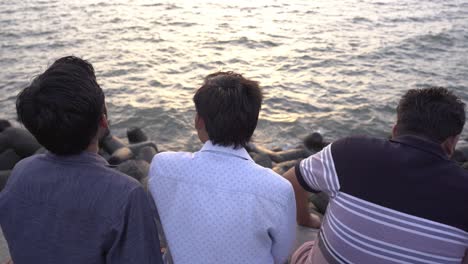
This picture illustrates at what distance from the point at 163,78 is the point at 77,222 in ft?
26.3

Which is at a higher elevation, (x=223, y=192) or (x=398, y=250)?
(x=223, y=192)

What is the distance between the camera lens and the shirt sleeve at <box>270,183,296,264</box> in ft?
6.75

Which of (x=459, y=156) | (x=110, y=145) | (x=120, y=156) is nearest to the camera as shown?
(x=120, y=156)

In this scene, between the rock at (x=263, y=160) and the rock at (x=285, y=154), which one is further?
the rock at (x=285, y=154)

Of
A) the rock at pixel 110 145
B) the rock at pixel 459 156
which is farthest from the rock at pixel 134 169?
the rock at pixel 459 156

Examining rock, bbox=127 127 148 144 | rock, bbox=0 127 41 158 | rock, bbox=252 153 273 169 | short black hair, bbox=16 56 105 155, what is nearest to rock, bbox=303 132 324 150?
rock, bbox=252 153 273 169

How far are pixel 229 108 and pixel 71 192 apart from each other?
0.79m

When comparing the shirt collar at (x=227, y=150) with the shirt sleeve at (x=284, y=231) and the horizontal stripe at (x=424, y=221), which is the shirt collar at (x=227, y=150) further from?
the horizontal stripe at (x=424, y=221)

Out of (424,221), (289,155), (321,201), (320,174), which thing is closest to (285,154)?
(289,155)

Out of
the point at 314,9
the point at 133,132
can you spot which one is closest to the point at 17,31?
the point at 133,132

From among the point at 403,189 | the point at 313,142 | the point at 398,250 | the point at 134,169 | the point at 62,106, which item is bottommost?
the point at 313,142

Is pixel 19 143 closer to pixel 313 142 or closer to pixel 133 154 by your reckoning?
pixel 133 154

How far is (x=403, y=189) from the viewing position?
2055 millimetres

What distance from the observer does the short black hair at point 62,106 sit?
5.79 feet
